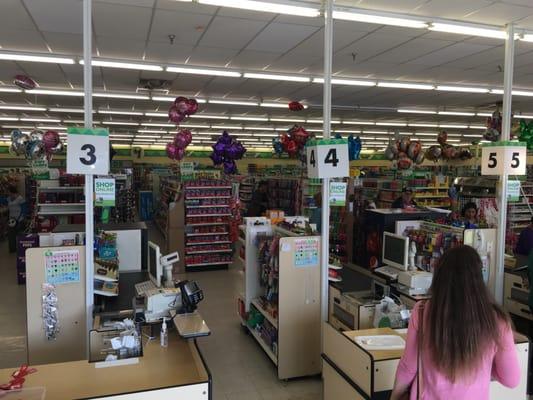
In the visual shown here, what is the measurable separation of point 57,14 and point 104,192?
2945mm

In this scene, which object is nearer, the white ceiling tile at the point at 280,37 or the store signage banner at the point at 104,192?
the store signage banner at the point at 104,192

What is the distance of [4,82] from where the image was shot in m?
9.17

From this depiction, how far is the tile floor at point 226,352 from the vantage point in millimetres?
4254

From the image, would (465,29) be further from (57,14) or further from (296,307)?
(57,14)

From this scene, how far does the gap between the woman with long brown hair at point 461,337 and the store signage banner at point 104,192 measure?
2.66 m

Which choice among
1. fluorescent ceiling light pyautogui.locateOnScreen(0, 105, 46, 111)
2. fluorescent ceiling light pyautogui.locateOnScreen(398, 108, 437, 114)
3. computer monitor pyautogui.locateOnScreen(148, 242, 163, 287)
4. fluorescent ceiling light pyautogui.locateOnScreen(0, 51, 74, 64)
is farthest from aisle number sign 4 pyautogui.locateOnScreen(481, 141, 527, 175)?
fluorescent ceiling light pyautogui.locateOnScreen(0, 105, 46, 111)

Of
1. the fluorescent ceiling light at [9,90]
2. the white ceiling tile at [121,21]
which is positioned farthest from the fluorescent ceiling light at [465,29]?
the fluorescent ceiling light at [9,90]

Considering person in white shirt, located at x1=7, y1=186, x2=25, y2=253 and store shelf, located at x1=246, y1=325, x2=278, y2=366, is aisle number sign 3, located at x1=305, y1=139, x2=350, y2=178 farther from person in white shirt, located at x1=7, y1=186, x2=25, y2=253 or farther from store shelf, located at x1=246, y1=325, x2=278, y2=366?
person in white shirt, located at x1=7, y1=186, x2=25, y2=253

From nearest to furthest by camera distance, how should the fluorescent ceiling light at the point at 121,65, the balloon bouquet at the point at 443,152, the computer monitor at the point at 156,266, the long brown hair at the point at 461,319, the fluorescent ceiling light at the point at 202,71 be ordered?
1. the long brown hair at the point at 461,319
2. the computer monitor at the point at 156,266
3. the fluorescent ceiling light at the point at 121,65
4. the fluorescent ceiling light at the point at 202,71
5. the balloon bouquet at the point at 443,152

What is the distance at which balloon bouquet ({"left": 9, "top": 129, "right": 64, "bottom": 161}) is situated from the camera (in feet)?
23.7

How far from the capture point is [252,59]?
7324 mm

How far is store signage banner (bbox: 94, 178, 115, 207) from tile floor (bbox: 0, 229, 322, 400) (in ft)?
6.91

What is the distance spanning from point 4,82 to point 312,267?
8303 mm

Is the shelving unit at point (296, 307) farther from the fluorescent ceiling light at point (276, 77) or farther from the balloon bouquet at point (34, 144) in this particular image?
the balloon bouquet at point (34, 144)
